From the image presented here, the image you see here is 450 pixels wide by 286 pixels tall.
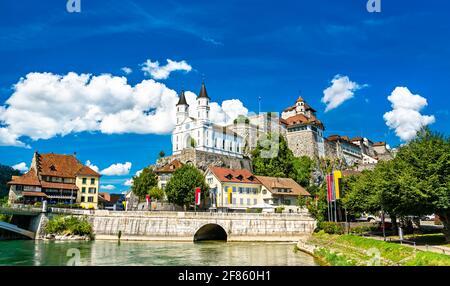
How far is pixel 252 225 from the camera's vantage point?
62.2 metres

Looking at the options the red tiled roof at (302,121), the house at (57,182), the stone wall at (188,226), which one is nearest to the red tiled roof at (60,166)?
the house at (57,182)

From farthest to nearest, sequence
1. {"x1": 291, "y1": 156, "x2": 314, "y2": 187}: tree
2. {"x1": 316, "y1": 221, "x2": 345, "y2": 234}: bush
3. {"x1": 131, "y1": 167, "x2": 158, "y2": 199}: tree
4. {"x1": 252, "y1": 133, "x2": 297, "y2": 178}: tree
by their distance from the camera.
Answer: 1. {"x1": 291, "y1": 156, "x2": 314, "y2": 187}: tree
2. {"x1": 252, "y1": 133, "x2": 297, "y2": 178}: tree
3. {"x1": 131, "y1": 167, "x2": 158, "y2": 199}: tree
4. {"x1": 316, "y1": 221, "x2": 345, "y2": 234}: bush

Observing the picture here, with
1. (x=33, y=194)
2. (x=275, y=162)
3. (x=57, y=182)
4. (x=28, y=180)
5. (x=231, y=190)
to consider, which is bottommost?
(x=33, y=194)

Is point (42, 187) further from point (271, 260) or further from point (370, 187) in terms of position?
point (370, 187)

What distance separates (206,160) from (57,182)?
127ft

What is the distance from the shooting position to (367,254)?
33719mm

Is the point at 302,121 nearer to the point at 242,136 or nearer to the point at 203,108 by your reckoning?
the point at 242,136

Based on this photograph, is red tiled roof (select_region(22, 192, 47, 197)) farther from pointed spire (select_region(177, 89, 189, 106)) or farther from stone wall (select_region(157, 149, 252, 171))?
pointed spire (select_region(177, 89, 189, 106))

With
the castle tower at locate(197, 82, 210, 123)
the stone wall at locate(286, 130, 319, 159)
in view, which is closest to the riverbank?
the stone wall at locate(286, 130, 319, 159)

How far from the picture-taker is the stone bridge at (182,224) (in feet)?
197

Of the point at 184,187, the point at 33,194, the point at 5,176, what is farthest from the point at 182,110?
the point at 5,176

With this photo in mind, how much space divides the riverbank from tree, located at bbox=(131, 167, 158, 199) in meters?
47.3

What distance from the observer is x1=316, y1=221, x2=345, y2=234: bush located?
180ft
